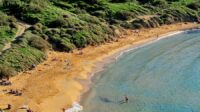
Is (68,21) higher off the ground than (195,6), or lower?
higher

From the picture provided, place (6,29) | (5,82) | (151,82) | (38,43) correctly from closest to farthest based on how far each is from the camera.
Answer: (5,82) → (151,82) → (38,43) → (6,29)

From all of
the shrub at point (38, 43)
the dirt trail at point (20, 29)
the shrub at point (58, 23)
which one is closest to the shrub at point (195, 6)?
the shrub at point (58, 23)

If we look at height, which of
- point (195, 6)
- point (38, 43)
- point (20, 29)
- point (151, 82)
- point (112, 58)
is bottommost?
point (151, 82)

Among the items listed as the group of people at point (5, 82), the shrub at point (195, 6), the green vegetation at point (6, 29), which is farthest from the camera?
the shrub at point (195, 6)

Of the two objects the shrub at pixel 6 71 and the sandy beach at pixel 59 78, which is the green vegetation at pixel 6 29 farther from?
the shrub at pixel 6 71

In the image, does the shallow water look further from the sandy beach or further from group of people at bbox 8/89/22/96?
group of people at bbox 8/89/22/96

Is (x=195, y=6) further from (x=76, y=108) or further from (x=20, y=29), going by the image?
(x=76, y=108)

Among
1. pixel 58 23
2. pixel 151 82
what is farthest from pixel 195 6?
pixel 151 82
